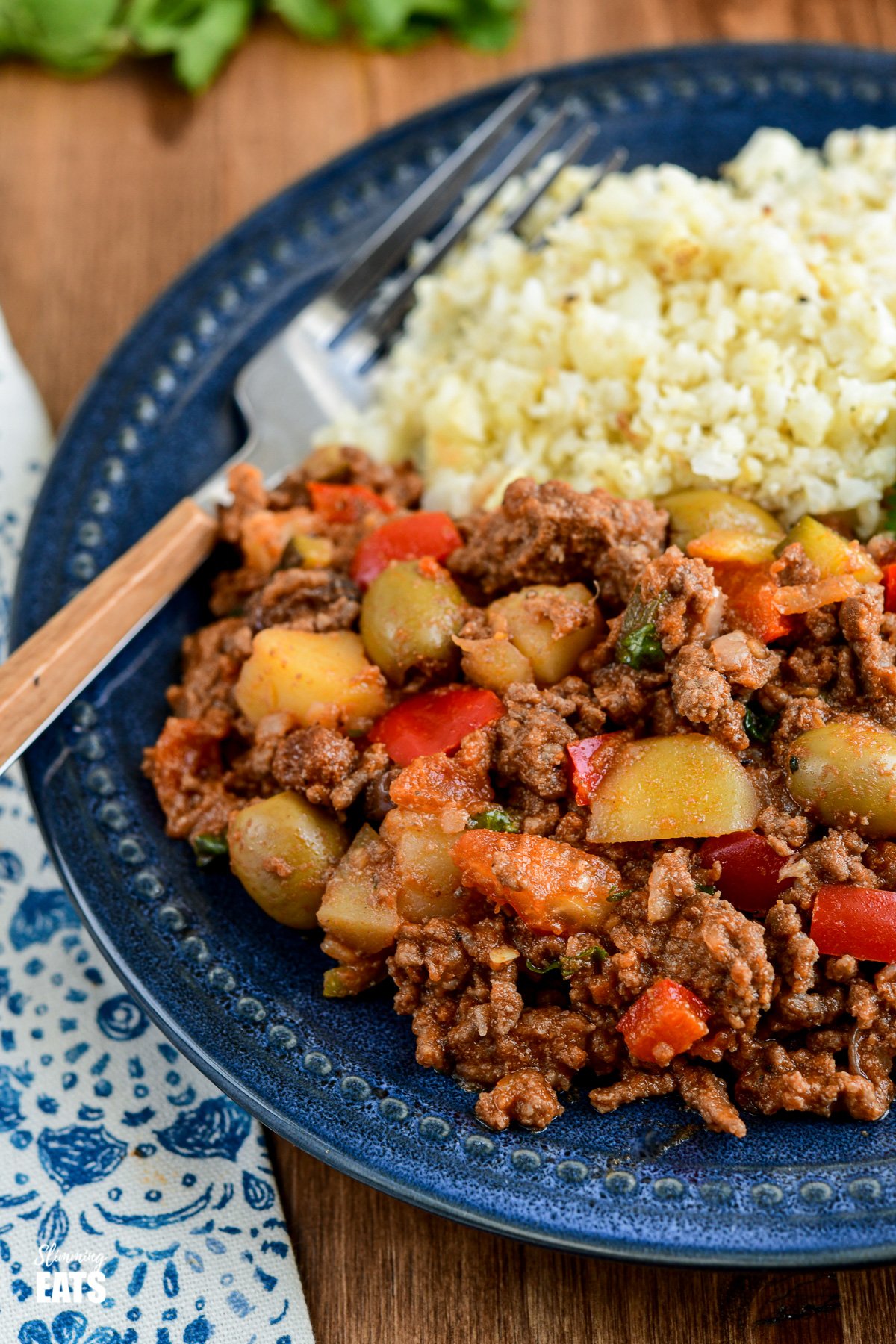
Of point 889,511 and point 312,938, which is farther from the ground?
point 889,511

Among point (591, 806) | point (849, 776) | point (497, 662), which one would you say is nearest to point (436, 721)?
point (497, 662)

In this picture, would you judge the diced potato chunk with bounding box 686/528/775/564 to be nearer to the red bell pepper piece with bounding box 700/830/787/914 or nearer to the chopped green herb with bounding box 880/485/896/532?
the chopped green herb with bounding box 880/485/896/532

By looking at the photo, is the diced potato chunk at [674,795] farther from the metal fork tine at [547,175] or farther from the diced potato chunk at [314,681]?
the metal fork tine at [547,175]

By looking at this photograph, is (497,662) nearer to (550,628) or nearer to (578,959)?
(550,628)

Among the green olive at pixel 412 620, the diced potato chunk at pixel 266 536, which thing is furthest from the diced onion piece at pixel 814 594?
the diced potato chunk at pixel 266 536

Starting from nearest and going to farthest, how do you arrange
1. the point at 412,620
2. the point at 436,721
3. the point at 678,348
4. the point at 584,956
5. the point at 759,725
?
the point at 584,956
the point at 759,725
the point at 436,721
the point at 412,620
the point at 678,348

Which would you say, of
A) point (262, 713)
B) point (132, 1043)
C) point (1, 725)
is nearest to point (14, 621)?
point (1, 725)

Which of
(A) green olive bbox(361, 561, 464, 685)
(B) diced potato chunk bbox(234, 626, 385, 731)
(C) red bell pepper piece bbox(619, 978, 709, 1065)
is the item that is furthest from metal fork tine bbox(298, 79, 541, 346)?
(C) red bell pepper piece bbox(619, 978, 709, 1065)

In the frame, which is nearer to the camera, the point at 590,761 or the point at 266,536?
the point at 590,761
